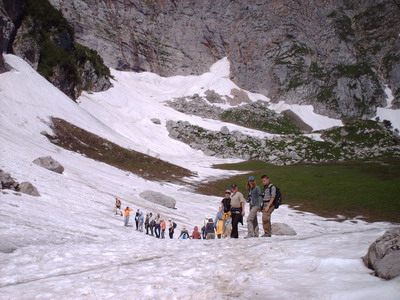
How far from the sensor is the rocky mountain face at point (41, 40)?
8088 centimetres

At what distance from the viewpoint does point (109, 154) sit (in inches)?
2496

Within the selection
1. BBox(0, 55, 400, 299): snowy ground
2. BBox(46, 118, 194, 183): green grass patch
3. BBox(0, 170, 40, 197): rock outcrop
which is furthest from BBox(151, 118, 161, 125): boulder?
BBox(0, 170, 40, 197): rock outcrop

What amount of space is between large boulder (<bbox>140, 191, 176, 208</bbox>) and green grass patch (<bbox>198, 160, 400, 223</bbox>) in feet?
55.4

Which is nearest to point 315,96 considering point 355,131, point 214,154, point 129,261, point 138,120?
point 355,131

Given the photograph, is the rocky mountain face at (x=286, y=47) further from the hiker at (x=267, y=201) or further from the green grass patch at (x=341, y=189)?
the hiker at (x=267, y=201)

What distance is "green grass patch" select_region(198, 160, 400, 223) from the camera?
143 feet

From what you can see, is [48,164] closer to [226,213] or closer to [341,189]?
[226,213]

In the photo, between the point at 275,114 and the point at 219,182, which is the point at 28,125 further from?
the point at 275,114

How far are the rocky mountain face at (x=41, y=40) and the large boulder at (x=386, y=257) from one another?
259 ft

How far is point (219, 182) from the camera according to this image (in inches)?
2576

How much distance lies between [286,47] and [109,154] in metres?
141

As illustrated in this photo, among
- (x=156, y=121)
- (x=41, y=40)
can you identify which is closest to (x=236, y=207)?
(x=41, y=40)

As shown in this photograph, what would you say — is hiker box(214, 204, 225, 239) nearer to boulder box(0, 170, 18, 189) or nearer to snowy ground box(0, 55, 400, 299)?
snowy ground box(0, 55, 400, 299)

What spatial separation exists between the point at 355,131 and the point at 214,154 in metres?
49.5
